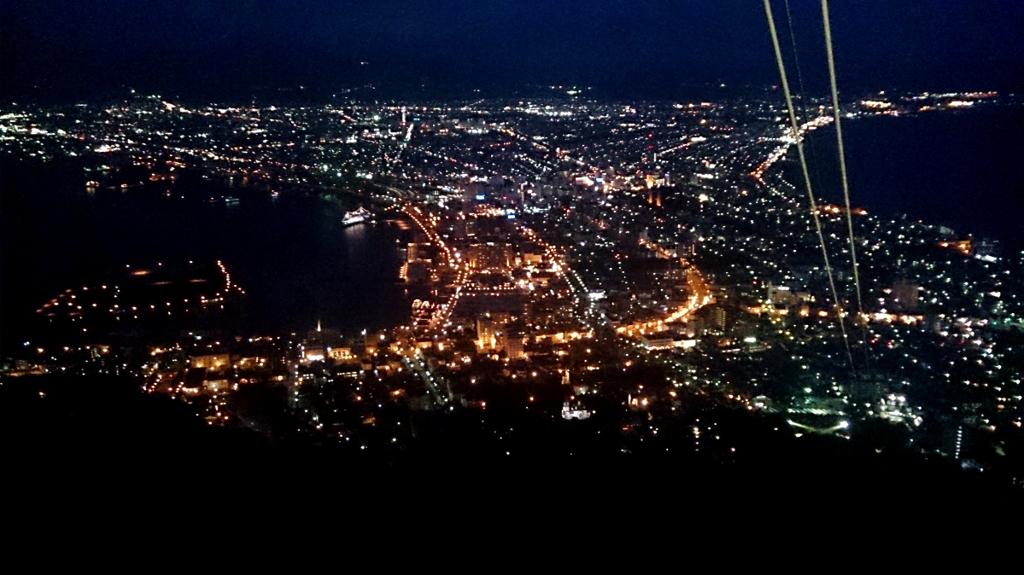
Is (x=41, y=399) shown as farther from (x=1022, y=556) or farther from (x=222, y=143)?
(x=222, y=143)

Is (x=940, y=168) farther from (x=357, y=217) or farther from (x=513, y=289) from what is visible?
(x=357, y=217)

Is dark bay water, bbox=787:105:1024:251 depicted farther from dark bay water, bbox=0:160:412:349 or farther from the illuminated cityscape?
dark bay water, bbox=0:160:412:349

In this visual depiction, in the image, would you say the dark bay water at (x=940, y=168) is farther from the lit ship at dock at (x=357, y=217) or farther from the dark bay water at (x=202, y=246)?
the lit ship at dock at (x=357, y=217)

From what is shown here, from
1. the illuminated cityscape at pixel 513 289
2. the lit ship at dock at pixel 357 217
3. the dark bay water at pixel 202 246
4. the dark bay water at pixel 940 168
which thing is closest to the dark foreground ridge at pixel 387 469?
the illuminated cityscape at pixel 513 289

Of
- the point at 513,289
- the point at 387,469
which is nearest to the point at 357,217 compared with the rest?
the point at 513,289

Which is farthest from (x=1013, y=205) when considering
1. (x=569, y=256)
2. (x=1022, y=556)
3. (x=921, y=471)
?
(x=1022, y=556)

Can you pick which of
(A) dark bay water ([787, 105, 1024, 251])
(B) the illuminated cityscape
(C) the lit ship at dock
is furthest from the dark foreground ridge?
(C) the lit ship at dock
